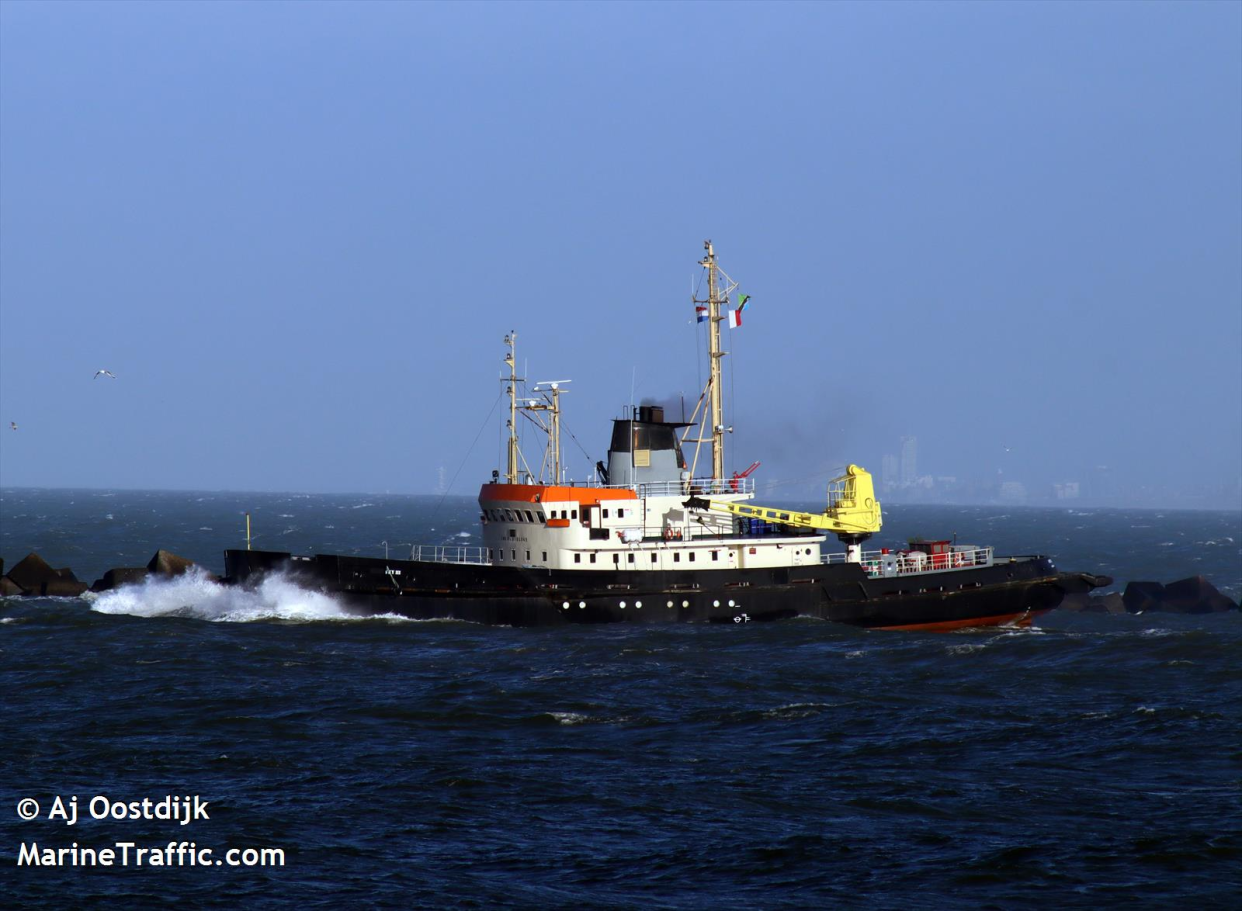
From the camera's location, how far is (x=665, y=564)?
42219mm

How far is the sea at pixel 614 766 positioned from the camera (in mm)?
18734

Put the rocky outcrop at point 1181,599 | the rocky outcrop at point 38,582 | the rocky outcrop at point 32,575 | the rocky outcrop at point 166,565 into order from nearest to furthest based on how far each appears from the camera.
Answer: the rocky outcrop at point 166,565
the rocky outcrop at point 38,582
the rocky outcrop at point 32,575
the rocky outcrop at point 1181,599

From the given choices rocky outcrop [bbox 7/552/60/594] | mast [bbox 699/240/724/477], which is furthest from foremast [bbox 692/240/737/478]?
rocky outcrop [bbox 7/552/60/594]

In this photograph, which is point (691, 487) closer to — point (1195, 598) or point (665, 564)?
point (665, 564)

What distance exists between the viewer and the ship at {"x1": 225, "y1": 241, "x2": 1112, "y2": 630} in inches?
1633

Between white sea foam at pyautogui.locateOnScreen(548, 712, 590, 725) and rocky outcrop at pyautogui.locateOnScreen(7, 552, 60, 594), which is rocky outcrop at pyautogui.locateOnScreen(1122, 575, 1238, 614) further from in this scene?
rocky outcrop at pyautogui.locateOnScreen(7, 552, 60, 594)

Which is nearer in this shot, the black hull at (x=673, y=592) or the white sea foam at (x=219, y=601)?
the black hull at (x=673, y=592)

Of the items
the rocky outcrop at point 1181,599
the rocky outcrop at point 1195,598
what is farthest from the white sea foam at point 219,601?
the rocky outcrop at point 1195,598

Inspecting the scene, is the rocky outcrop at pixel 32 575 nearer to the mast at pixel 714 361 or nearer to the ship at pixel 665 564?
the ship at pixel 665 564

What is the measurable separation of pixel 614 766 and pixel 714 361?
22369 mm

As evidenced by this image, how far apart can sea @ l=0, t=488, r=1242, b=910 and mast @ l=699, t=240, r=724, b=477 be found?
237 inches

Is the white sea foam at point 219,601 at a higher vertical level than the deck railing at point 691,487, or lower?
lower

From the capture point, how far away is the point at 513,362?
43.7 m

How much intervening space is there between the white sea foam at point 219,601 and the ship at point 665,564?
0.48m
